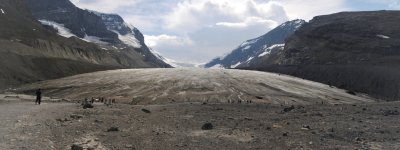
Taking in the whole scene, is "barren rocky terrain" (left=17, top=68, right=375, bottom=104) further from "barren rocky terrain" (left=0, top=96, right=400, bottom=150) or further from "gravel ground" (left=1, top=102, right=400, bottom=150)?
"barren rocky terrain" (left=0, top=96, right=400, bottom=150)

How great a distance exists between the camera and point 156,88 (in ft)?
322

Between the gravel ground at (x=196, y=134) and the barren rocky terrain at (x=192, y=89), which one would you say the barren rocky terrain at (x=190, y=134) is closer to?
the gravel ground at (x=196, y=134)

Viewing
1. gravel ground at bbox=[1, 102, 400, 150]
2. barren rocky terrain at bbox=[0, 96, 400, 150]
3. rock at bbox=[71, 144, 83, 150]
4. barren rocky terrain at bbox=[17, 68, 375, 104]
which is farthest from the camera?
barren rocky terrain at bbox=[17, 68, 375, 104]

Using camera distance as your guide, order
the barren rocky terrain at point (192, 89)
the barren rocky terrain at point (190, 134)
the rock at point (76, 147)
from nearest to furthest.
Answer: the rock at point (76, 147), the barren rocky terrain at point (190, 134), the barren rocky terrain at point (192, 89)

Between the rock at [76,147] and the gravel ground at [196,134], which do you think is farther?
the gravel ground at [196,134]

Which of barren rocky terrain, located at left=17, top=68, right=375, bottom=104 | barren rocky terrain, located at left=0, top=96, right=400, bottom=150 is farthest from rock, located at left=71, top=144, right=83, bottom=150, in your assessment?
barren rocky terrain, located at left=17, top=68, right=375, bottom=104

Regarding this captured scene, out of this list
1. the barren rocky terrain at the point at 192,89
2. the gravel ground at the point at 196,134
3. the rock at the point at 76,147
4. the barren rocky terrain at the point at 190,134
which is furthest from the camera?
the barren rocky terrain at the point at 192,89

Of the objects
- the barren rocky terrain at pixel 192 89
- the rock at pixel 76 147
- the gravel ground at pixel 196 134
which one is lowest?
the barren rocky terrain at pixel 192 89

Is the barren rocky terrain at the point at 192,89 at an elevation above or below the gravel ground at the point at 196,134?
below

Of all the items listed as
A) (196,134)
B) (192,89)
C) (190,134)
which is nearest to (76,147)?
(190,134)

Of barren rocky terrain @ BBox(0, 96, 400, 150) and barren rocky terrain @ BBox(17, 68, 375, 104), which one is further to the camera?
barren rocky terrain @ BBox(17, 68, 375, 104)

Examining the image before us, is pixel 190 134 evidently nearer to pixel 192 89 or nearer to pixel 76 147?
pixel 76 147

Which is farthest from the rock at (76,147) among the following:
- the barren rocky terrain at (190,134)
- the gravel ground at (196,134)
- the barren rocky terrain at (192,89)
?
the barren rocky terrain at (192,89)

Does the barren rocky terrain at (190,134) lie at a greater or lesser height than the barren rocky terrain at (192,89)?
greater
